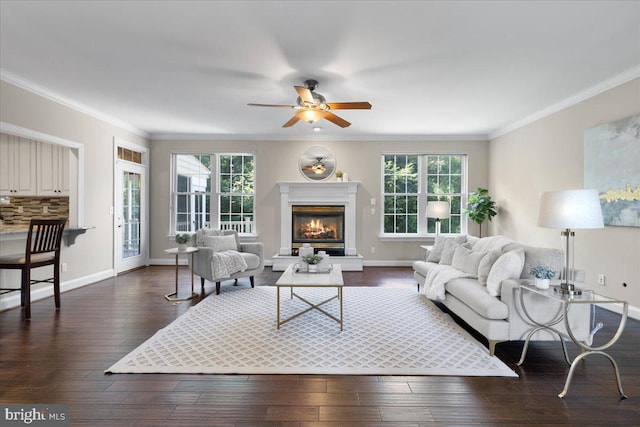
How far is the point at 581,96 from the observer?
4242 millimetres

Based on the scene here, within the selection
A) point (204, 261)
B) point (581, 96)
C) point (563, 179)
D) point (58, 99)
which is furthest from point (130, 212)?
point (581, 96)

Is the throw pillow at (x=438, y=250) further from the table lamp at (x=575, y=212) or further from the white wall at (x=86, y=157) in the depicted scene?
the white wall at (x=86, y=157)

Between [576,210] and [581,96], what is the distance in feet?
9.39

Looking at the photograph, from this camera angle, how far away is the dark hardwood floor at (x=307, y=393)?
1856mm

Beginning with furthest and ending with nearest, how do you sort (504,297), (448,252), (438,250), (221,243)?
(221,243)
(438,250)
(448,252)
(504,297)

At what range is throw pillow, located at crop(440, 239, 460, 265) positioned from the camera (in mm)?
4164

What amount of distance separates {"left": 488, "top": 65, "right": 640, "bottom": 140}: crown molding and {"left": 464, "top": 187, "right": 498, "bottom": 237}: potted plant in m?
1.23

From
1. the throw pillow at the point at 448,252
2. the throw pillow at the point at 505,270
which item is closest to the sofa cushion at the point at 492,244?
the throw pillow at the point at 448,252

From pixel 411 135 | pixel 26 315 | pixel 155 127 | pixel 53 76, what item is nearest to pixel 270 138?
pixel 155 127

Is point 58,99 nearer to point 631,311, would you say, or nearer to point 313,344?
point 313,344

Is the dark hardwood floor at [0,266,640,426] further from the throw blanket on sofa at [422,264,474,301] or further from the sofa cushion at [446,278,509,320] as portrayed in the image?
the throw blanket on sofa at [422,264,474,301]

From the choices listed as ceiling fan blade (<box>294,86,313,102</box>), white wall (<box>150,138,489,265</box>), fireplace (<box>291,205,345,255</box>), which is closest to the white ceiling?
ceiling fan blade (<box>294,86,313,102</box>)

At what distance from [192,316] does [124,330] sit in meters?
0.63

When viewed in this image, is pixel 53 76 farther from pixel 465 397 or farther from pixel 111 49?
pixel 465 397
